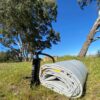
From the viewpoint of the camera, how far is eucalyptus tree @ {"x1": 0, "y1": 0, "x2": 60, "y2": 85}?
36500 millimetres

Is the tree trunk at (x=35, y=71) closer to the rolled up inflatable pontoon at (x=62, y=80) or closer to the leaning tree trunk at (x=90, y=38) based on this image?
the rolled up inflatable pontoon at (x=62, y=80)

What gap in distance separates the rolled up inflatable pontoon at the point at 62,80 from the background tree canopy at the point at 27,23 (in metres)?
29.3

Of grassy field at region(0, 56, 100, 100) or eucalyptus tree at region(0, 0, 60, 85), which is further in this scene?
eucalyptus tree at region(0, 0, 60, 85)

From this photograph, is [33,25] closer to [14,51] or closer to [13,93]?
[14,51]

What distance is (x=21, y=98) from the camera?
6422 mm

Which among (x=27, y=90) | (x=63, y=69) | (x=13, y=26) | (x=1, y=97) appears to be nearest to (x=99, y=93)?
(x=63, y=69)

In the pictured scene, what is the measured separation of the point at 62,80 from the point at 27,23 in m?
32.7

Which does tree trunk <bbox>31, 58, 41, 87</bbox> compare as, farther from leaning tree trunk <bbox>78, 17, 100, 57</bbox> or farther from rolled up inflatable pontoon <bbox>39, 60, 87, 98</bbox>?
leaning tree trunk <bbox>78, 17, 100, 57</bbox>

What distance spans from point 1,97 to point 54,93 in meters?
1.19

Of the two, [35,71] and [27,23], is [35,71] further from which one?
[27,23]

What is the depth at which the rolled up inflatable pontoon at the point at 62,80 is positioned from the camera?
6.58 m

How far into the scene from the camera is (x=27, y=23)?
39.2 m

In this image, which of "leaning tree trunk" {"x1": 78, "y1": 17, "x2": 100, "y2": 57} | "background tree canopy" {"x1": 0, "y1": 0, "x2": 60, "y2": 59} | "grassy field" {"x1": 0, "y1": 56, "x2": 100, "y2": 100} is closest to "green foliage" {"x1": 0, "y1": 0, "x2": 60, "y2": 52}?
"background tree canopy" {"x1": 0, "y1": 0, "x2": 60, "y2": 59}

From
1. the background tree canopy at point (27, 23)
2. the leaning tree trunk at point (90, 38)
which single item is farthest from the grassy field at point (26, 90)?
the background tree canopy at point (27, 23)
